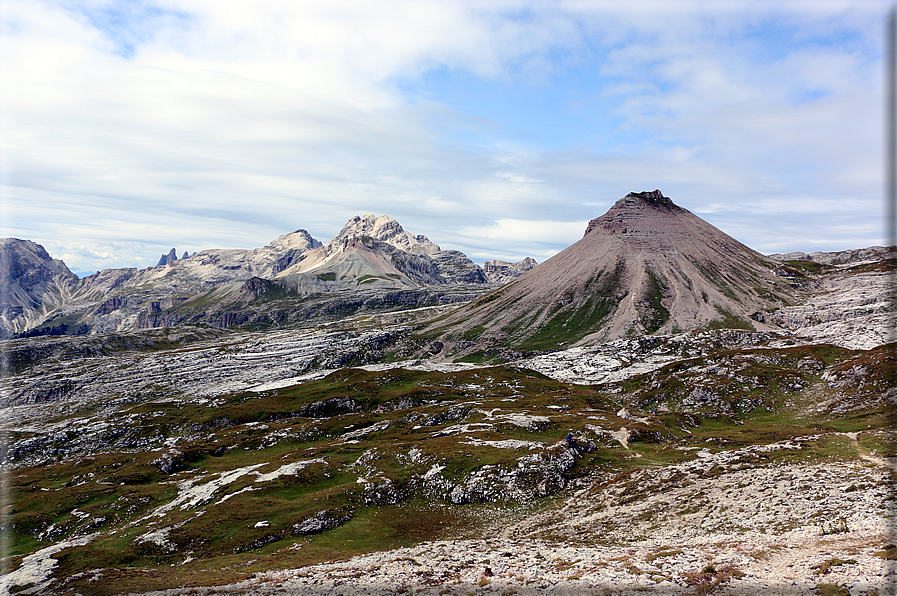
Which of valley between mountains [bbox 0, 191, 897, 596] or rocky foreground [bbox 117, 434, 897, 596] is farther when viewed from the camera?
valley between mountains [bbox 0, 191, 897, 596]

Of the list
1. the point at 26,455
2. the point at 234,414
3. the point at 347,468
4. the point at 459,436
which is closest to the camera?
the point at 347,468

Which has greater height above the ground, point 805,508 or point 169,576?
point 805,508

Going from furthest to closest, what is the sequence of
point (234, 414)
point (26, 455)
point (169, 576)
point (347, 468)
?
point (234, 414) < point (26, 455) < point (347, 468) < point (169, 576)

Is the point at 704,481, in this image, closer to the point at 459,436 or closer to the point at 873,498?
the point at 873,498

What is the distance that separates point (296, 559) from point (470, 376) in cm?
13055

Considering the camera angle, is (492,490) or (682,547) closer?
(682,547)

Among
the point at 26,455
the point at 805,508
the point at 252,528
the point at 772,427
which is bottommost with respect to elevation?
the point at 26,455

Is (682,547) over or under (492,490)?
over

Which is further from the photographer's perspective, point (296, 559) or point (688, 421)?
point (688, 421)

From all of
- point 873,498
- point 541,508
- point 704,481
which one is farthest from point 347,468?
point 873,498

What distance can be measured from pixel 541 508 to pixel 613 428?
3337cm

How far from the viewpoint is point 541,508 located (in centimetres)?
6075

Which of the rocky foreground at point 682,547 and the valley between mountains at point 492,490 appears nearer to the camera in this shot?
the rocky foreground at point 682,547

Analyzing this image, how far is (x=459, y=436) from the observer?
92.0 metres
